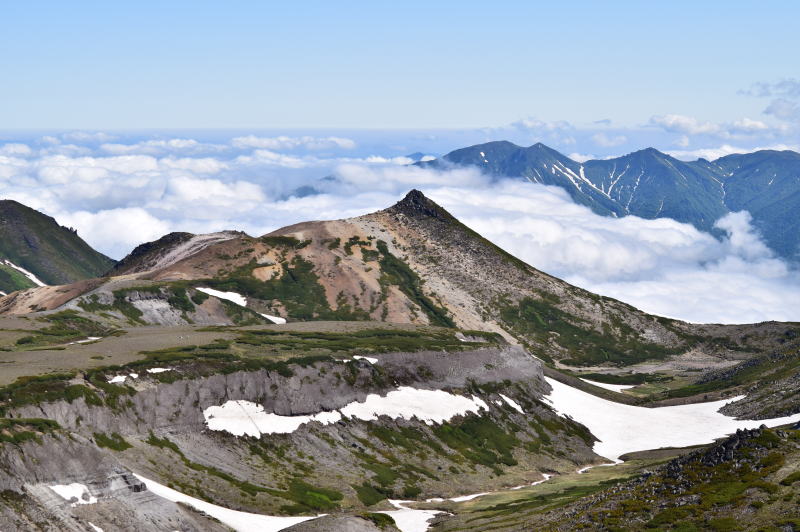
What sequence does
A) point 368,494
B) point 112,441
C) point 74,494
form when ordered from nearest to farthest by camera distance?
point 74,494 → point 112,441 → point 368,494

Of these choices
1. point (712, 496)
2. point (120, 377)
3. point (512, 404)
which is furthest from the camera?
point (512, 404)

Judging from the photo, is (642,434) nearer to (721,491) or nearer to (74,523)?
(721,491)

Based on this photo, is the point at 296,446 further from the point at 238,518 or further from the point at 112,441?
the point at 112,441

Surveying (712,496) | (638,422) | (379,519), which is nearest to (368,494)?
(379,519)

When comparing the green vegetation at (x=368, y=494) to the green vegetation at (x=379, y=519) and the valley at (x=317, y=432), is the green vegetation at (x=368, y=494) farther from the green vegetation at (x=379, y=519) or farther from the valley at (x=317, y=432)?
the green vegetation at (x=379, y=519)

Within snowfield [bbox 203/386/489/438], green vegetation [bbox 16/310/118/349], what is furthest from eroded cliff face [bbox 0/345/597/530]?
green vegetation [bbox 16/310/118/349]

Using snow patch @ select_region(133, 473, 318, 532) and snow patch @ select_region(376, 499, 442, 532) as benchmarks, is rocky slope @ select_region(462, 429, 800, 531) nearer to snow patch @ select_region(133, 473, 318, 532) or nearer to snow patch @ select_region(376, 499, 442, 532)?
snow patch @ select_region(376, 499, 442, 532)
